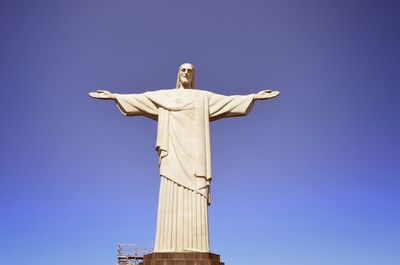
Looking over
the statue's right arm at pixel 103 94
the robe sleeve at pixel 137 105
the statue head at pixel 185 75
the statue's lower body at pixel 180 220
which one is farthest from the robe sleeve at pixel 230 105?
the statue's right arm at pixel 103 94

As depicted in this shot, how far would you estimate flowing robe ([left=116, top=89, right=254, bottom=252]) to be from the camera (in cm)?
1090

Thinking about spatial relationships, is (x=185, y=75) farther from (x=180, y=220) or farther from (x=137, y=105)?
(x=180, y=220)

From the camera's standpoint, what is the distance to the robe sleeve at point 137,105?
42.3 ft

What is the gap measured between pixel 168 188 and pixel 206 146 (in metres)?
1.92

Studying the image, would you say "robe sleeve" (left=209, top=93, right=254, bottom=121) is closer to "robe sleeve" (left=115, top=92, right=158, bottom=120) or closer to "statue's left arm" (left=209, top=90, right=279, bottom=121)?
"statue's left arm" (left=209, top=90, right=279, bottom=121)

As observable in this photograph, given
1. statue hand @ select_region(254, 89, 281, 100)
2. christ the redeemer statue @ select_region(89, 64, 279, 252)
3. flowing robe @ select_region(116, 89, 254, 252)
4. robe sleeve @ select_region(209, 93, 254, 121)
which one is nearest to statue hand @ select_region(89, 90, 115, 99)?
christ the redeemer statue @ select_region(89, 64, 279, 252)

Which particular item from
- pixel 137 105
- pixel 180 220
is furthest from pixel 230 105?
pixel 180 220

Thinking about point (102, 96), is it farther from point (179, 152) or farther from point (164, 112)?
point (179, 152)

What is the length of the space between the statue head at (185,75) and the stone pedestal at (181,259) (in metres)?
6.05

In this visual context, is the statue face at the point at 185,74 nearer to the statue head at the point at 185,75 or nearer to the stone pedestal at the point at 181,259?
the statue head at the point at 185,75

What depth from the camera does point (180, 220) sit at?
36.2 feet

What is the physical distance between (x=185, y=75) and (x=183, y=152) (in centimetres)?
315

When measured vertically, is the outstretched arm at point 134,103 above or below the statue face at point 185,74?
below

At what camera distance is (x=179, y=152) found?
1191 cm
